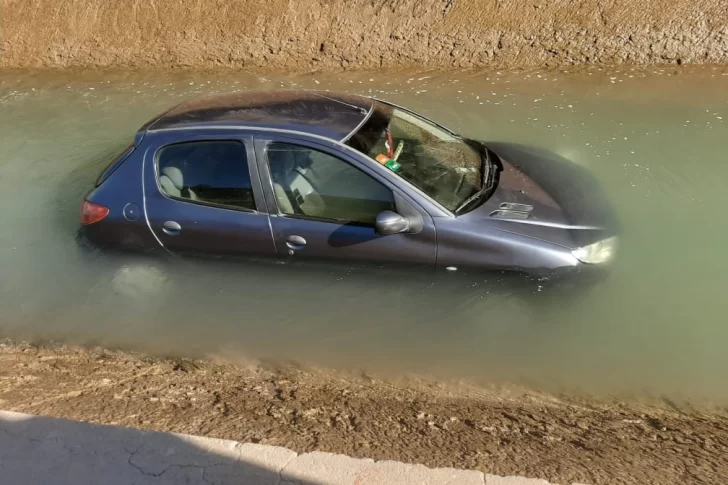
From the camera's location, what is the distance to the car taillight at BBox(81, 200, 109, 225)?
559 centimetres

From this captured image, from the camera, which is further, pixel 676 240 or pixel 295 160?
pixel 676 240

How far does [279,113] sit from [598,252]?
271 centimetres

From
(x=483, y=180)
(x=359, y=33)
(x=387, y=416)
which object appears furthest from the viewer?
(x=359, y=33)

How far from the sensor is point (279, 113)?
5.29 metres

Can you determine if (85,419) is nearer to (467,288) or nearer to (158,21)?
(467,288)

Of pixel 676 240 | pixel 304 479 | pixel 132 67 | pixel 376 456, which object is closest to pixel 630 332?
pixel 676 240

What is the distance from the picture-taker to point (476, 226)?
191 inches

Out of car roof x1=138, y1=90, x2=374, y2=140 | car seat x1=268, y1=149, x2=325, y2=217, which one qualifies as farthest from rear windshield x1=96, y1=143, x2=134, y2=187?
car seat x1=268, y1=149, x2=325, y2=217

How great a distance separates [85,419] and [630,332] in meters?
3.75

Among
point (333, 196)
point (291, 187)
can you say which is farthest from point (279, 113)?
point (333, 196)

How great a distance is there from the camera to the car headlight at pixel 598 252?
4887 mm

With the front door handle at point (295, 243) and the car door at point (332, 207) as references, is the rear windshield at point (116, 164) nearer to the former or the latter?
the car door at point (332, 207)


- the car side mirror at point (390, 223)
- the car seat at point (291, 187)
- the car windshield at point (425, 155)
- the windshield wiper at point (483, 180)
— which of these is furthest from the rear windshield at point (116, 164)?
the windshield wiper at point (483, 180)

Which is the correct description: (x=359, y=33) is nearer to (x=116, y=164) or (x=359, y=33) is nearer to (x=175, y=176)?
(x=116, y=164)
